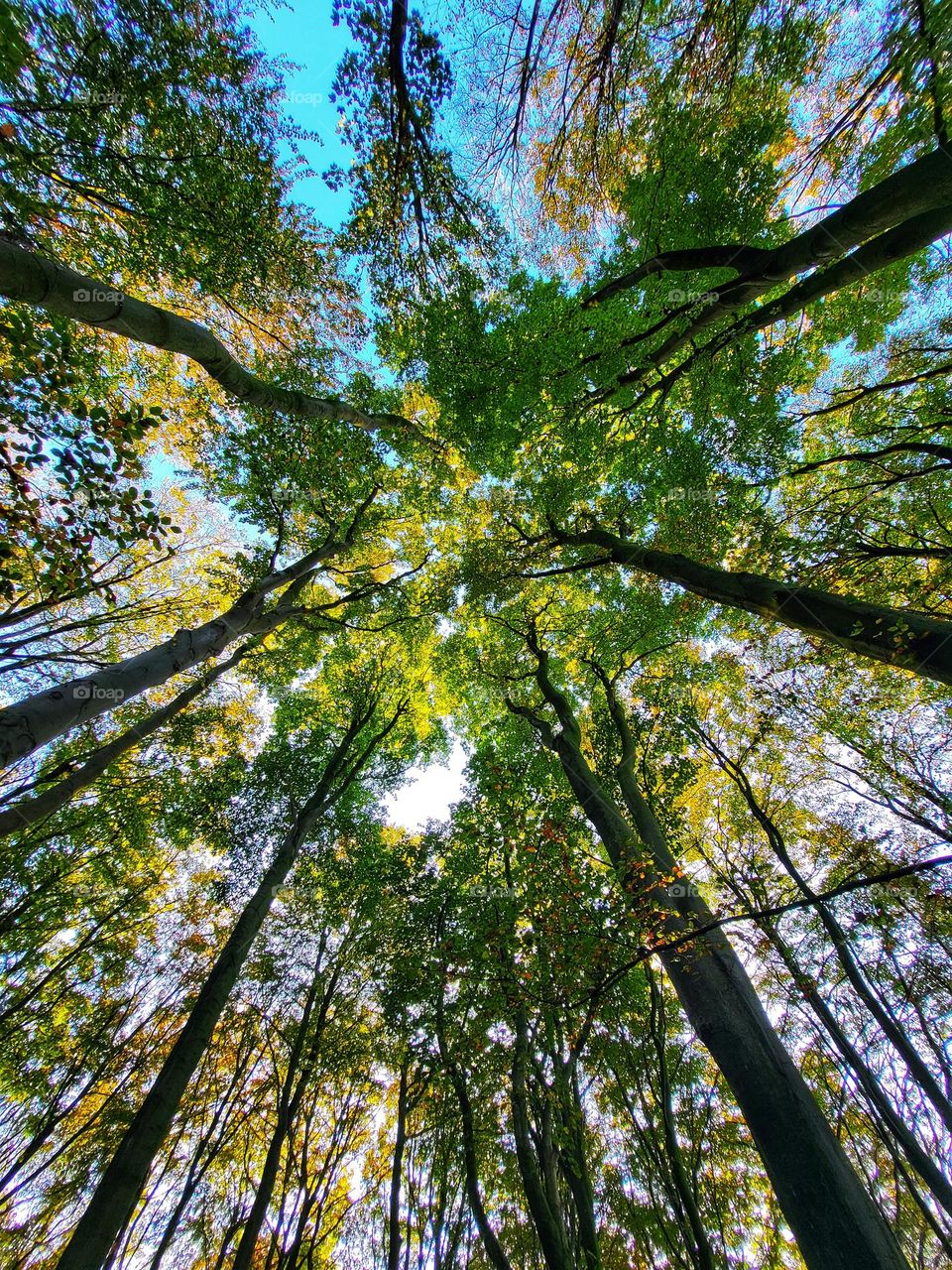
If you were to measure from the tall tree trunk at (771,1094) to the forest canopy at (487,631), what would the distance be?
35 millimetres

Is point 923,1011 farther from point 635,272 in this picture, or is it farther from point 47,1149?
point 47,1149

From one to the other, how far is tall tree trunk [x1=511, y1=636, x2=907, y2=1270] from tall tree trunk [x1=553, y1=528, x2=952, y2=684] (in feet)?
9.38

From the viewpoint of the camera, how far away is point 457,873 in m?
8.16

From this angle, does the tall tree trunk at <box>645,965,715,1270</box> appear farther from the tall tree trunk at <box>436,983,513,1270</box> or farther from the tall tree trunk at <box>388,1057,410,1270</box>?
the tall tree trunk at <box>388,1057,410,1270</box>

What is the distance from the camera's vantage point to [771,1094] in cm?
392

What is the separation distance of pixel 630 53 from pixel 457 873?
11.0m

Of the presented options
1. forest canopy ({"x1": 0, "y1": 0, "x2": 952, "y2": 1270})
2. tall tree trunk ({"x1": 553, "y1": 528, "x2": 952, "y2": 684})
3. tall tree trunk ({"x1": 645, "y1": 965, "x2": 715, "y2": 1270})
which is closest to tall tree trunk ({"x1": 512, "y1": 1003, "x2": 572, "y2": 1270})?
forest canopy ({"x1": 0, "y1": 0, "x2": 952, "y2": 1270})

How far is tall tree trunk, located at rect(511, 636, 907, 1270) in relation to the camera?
3.24m

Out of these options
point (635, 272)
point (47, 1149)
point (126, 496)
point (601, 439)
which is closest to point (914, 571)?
point (601, 439)

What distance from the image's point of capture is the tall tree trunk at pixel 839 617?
3586 mm

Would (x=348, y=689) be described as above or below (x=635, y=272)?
above

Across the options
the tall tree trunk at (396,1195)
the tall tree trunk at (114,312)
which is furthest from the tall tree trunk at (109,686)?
the tall tree trunk at (396,1195)

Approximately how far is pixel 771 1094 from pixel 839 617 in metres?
4.44

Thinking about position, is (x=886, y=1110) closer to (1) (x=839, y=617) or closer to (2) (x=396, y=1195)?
(2) (x=396, y=1195)
